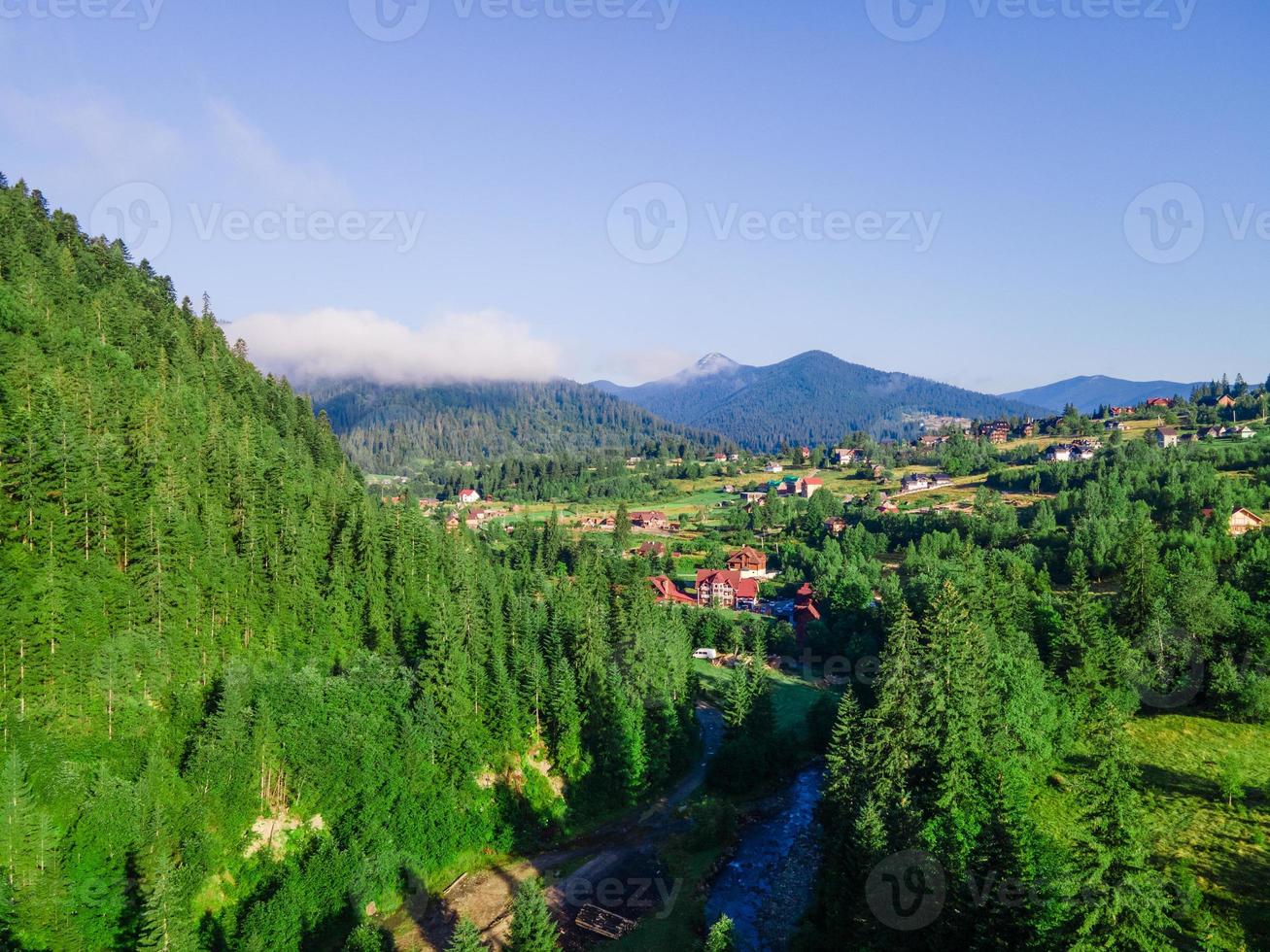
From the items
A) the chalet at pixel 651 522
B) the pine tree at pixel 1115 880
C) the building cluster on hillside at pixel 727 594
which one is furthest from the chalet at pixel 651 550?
the pine tree at pixel 1115 880

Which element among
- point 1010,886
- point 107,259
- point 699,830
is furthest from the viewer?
point 107,259

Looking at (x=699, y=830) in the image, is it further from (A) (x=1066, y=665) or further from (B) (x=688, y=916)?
(A) (x=1066, y=665)

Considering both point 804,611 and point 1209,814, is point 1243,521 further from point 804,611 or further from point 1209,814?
point 1209,814

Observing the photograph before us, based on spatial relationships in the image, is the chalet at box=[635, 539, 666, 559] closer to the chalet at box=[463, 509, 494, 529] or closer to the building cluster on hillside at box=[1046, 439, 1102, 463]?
the chalet at box=[463, 509, 494, 529]

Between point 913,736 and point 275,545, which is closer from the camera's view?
point 913,736

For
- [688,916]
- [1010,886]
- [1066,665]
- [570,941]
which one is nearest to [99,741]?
[570,941]

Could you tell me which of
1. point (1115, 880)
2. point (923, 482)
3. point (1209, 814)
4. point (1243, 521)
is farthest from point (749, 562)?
point (1115, 880)

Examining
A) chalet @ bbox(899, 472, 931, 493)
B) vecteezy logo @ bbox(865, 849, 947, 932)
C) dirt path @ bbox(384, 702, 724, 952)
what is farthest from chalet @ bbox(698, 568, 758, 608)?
vecteezy logo @ bbox(865, 849, 947, 932)
